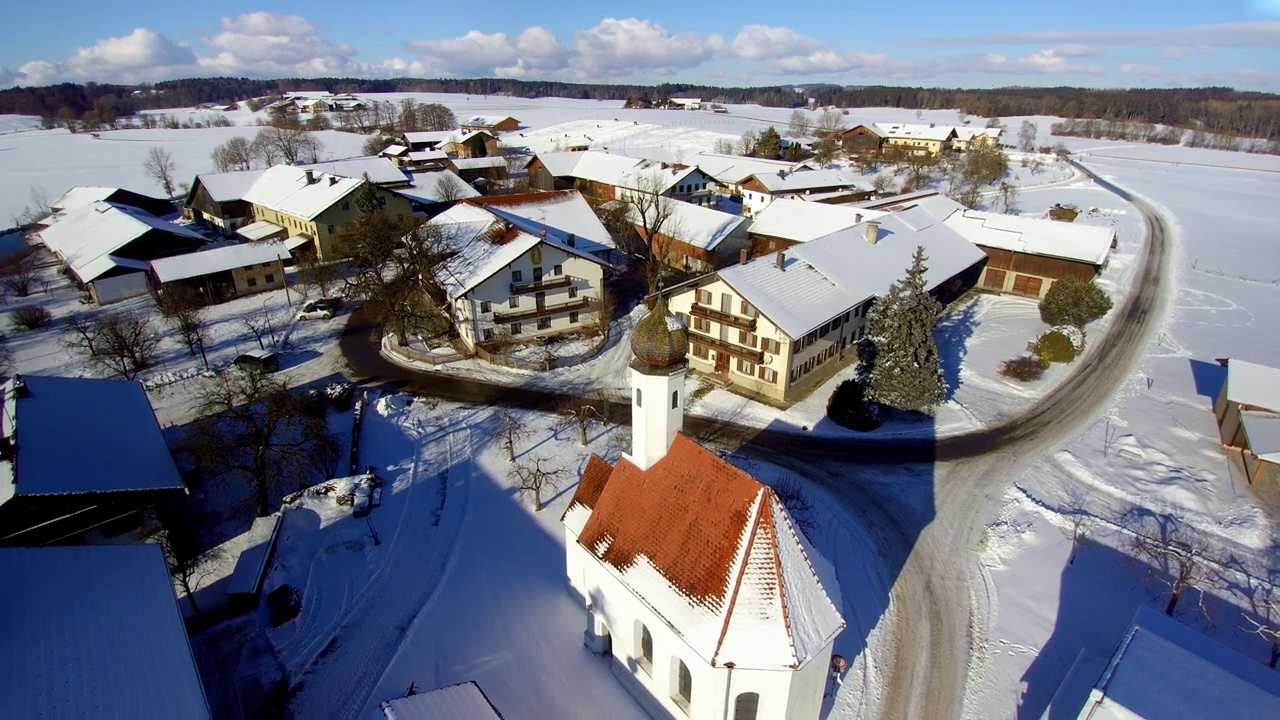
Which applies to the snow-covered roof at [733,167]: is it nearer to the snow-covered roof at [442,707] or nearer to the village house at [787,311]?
the village house at [787,311]

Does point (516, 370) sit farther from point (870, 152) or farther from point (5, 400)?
point (870, 152)

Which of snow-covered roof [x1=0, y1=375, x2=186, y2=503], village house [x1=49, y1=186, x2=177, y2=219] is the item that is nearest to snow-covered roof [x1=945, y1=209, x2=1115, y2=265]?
snow-covered roof [x1=0, y1=375, x2=186, y2=503]

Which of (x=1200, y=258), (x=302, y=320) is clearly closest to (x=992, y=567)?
(x=302, y=320)

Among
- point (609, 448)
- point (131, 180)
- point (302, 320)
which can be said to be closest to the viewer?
point (609, 448)

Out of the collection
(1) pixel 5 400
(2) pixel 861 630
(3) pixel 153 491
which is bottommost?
(2) pixel 861 630

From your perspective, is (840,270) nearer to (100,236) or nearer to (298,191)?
(298,191)

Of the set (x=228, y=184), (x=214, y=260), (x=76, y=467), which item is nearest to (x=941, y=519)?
(x=76, y=467)
